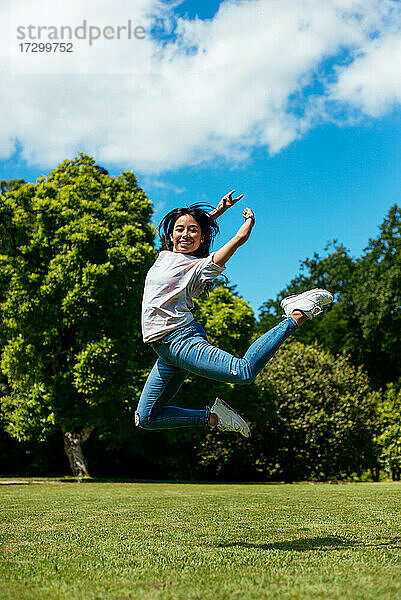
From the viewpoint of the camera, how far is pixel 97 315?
19.4 m

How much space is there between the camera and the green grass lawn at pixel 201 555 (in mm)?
3119

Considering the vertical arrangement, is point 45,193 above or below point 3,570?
above

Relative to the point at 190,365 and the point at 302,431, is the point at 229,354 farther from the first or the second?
the point at 302,431

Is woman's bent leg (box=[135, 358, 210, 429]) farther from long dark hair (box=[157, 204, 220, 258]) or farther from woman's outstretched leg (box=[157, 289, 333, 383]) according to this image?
long dark hair (box=[157, 204, 220, 258])

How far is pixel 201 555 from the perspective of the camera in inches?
164

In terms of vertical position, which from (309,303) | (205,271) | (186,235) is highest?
(186,235)

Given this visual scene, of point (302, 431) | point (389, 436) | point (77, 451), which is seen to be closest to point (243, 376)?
point (77, 451)

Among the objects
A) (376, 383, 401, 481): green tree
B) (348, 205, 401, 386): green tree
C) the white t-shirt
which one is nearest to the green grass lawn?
the white t-shirt

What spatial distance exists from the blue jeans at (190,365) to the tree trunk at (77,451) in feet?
56.6

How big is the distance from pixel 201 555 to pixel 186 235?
103 inches

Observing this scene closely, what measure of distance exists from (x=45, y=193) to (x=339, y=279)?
24.0m

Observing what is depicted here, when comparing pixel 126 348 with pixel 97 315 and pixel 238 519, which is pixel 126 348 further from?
pixel 238 519

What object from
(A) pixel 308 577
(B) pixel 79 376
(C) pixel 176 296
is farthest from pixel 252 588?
(B) pixel 79 376

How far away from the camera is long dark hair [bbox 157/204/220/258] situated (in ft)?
17.5
